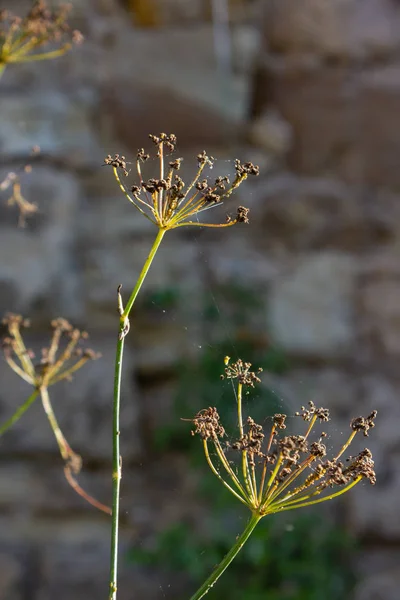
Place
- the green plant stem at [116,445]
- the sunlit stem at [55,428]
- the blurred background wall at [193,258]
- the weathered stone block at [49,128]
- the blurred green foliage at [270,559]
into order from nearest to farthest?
the green plant stem at [116,445]
the sunlit stem at [55,428]
the blurred green foliage at [270,559]
the blurred background wall at [193,258]
the weathered stone block at [49,128]

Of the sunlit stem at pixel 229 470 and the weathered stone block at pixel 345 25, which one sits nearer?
the sunlit stem at pixel 229 470

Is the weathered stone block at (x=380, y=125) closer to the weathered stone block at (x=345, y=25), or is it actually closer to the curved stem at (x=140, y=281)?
the weathered stone block at (x=345, y=25)

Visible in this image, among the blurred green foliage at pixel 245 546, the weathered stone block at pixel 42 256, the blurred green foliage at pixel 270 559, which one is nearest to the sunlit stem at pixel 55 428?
the blurred green foliage at pixel 245 546

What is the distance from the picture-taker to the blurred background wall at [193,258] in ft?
5.03

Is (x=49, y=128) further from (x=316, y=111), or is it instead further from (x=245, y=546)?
Answer: (x=245, y=546)

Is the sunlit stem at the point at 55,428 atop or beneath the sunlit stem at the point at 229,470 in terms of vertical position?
atop

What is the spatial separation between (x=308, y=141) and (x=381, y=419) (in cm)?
62

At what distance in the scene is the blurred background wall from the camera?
1534mm

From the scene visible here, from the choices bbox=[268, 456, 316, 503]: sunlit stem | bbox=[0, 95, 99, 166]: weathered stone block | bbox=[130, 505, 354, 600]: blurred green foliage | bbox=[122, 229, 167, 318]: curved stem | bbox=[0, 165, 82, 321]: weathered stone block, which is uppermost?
bbox=[0, 95, 99, 166]: weathered stone block

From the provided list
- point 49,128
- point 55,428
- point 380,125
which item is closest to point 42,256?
point 49,128

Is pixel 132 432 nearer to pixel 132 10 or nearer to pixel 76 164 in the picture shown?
pixel 76 164

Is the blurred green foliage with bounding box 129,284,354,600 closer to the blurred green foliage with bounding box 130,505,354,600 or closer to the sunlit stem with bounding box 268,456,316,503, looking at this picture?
Result: the blurred green foliage with bounding box 130,505,354,600

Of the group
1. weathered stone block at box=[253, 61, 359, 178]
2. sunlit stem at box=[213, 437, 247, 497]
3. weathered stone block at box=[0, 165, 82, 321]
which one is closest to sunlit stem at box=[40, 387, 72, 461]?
sunlit stem at box=[213, 437, 247, 497]

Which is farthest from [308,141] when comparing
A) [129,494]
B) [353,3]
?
[129,494]
